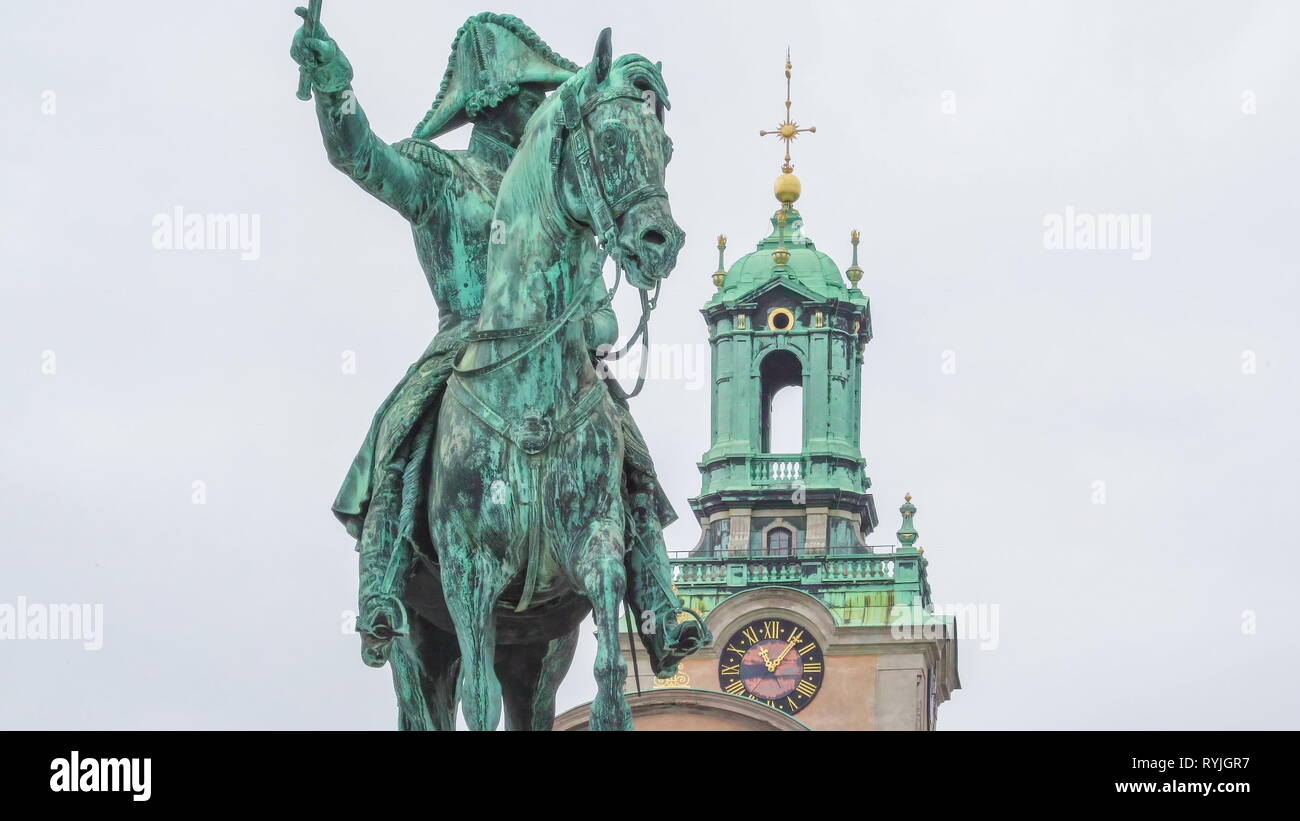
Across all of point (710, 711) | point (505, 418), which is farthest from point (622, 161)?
point (710, 711)

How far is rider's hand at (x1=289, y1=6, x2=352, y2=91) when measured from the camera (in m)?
18.7

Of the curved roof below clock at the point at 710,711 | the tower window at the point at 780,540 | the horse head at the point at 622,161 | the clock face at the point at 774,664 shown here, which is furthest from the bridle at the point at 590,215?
the tower window at the point at 780,540

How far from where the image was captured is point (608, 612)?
17.9 metres

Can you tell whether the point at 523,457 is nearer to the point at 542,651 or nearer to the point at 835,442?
the point at 542,651

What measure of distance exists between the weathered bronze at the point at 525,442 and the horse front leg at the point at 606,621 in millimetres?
11

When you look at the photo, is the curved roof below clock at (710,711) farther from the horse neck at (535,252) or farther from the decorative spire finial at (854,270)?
the horse neck at (535,252)

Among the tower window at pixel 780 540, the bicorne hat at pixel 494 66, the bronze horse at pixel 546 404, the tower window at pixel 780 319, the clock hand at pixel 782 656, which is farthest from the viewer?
the tower window at pixel 780 319

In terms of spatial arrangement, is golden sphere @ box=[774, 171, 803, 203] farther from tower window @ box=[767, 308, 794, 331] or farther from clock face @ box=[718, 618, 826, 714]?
clock face @ box=[718, 618, 826, 714]

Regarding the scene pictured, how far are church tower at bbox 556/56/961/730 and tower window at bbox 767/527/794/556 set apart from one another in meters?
0.06

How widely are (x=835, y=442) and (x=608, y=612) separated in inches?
2997

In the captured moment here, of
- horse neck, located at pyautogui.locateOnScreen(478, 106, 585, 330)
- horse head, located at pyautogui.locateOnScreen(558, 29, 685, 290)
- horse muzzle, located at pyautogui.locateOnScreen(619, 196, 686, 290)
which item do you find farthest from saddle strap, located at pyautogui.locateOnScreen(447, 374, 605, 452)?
horse muzzle, located at pyautogui.locateOnScreen(619, 196, 686, 290)

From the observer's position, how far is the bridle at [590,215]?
1794 centimetres
